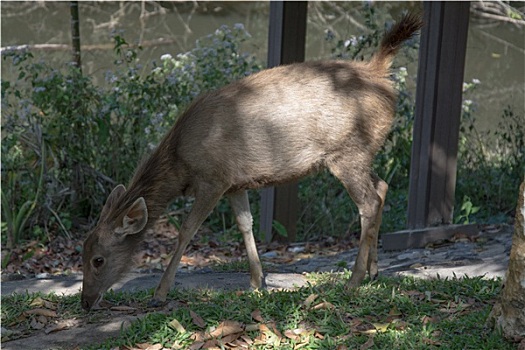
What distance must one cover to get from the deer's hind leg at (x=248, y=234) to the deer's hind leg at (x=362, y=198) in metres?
0.65

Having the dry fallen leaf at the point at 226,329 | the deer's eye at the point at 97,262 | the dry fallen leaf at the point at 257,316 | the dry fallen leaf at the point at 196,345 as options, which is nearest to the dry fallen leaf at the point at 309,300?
the dry fallen leaf at the point at 257,316

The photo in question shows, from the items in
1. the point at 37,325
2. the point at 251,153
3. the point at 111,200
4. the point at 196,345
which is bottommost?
the point at 37,325

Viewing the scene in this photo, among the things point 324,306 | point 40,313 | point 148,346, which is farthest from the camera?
point 40,313

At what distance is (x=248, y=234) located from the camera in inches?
240

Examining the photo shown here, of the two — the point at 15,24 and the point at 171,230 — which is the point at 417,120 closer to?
the point at 171,230

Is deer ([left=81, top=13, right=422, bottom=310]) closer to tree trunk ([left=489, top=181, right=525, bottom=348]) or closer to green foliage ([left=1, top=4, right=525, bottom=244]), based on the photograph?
tree trunk ([left=489, top=181, right=525, bottom=348])

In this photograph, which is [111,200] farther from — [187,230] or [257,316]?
[257,316]

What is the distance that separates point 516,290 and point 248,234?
6.79ft

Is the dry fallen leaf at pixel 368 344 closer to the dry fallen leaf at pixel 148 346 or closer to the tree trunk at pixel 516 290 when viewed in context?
the tree trunk at pixel 516 290

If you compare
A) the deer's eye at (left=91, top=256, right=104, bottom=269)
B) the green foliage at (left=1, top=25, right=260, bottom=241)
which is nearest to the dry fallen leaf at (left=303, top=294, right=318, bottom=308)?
the deer's eye at (left=91, top=256, right=104, bottom=269)

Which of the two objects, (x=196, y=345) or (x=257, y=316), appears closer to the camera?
(x=196, y=345)

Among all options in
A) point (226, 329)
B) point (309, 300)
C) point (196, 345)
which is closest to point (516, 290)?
point (309, 300)

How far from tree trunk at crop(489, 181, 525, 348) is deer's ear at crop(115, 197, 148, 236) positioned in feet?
7.41

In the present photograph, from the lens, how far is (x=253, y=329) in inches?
193
